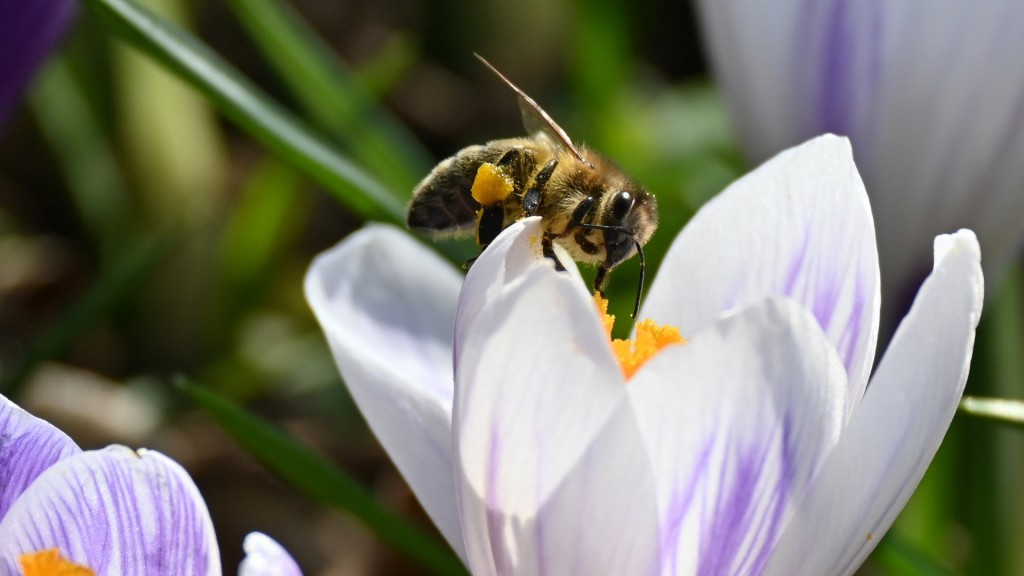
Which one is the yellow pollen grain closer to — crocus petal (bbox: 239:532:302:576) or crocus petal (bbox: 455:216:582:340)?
Result: crocus petal (bbox: 455:216:582:340)

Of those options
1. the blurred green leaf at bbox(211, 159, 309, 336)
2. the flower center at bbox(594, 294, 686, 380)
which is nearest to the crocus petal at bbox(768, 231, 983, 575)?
the flower center at bbox(594, 294, 686, 380)

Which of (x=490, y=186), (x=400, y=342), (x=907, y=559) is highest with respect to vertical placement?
(x=490, y=186)

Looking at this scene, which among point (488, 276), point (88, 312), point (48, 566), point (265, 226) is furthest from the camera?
point (265, 226)

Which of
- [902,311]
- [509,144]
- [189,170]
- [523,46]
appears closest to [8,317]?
[189,170]

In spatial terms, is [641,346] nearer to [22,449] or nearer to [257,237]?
[22,449]

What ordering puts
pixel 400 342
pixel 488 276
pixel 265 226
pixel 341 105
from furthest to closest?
pixel 265 226, pixel 341 105, pixel 400 342, pixel 488 276

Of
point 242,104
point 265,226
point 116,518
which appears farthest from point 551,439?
Result: point 265,226

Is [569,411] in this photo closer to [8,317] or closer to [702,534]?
[702,534]
